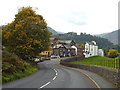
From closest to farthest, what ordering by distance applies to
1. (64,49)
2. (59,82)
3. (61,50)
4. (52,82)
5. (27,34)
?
(52,82) < (59,82) < (27,34) < (61,50) < (64,49)

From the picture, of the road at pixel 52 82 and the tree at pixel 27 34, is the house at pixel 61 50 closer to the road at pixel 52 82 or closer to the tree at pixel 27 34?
the tree at pixel 27 34

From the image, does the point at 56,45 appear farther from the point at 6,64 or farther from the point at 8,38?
the point at 6,64

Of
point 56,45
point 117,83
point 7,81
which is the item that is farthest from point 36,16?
point 56,45

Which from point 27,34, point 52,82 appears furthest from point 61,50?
point 52,82

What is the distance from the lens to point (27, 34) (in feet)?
122

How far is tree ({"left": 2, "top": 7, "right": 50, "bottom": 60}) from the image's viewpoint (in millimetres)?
36219

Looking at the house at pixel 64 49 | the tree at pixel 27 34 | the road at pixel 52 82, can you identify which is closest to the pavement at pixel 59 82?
the road at pixel 52 82

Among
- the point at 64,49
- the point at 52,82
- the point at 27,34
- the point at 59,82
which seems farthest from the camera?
the point at 64,49

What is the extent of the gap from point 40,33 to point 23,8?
6.05 m

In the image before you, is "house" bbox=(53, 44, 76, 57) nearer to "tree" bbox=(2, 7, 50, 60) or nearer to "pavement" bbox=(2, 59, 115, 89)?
"tree" bbox=(2, 7, 50, 60)

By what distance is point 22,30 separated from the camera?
36.8 meters

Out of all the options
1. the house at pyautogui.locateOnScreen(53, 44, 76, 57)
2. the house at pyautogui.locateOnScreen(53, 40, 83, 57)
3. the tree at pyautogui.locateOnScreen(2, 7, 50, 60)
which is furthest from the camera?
the house at pyautogui.locateOnScreen(53, 40, 83, 57)

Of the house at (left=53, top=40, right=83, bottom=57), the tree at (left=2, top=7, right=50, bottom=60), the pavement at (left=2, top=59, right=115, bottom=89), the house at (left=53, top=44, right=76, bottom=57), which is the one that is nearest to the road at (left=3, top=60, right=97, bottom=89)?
the pavement at (left=2, top=59, right=115, bottom=89)

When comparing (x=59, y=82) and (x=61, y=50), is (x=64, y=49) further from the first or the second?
(x=59, y=82)
